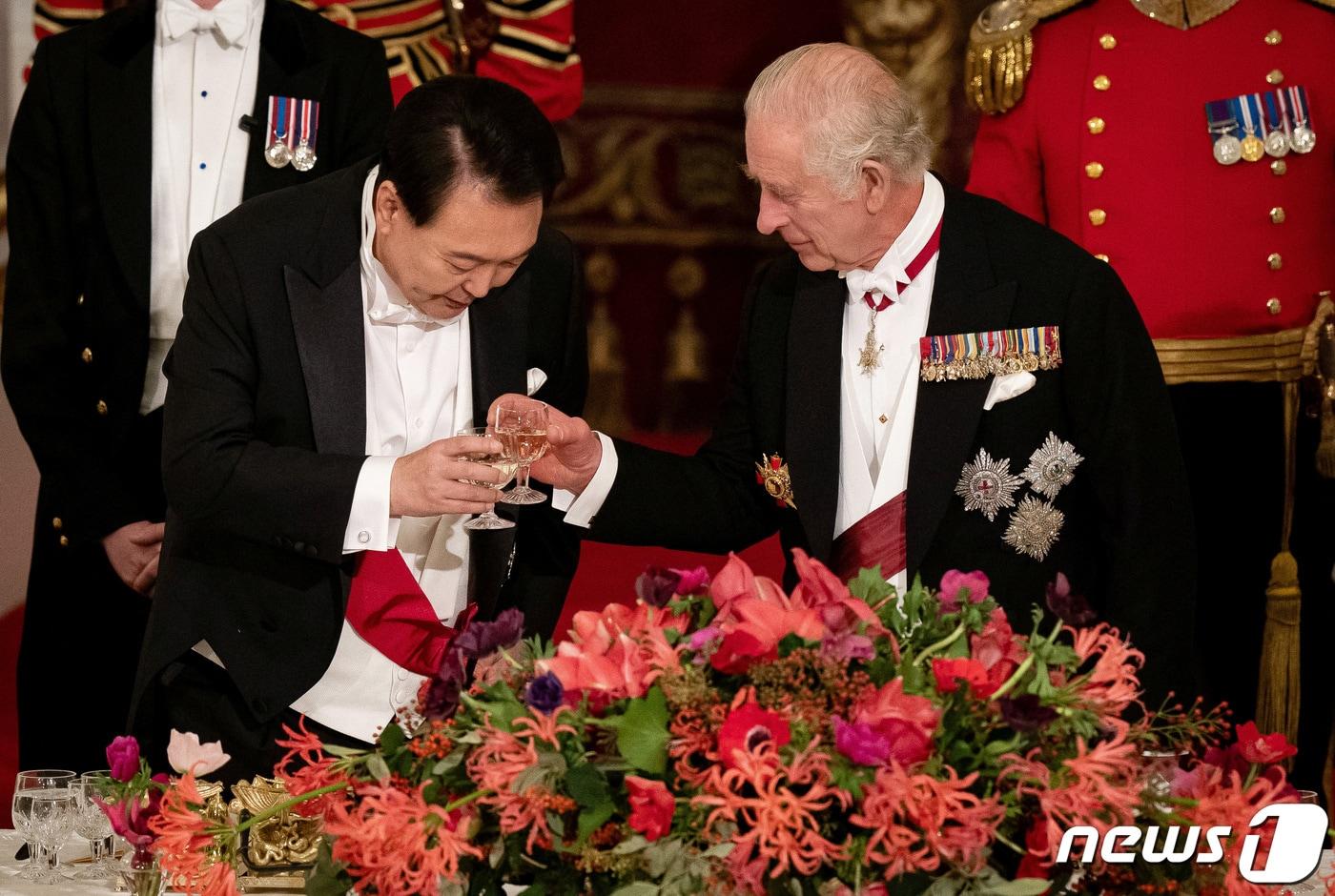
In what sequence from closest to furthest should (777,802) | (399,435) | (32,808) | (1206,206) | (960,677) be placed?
(777,802)
(960,677)
(32,808)
(399,435)
(1206,206)

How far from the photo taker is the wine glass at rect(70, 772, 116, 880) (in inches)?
71.3

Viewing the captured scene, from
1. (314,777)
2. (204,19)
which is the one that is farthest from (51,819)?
(204,19)

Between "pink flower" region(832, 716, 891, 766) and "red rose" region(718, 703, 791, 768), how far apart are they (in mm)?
41

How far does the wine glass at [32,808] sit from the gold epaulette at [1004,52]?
6.12ft

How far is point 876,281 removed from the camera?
2.29 meters

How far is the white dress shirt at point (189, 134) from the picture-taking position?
110 inches

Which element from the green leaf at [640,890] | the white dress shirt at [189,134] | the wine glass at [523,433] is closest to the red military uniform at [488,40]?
the white dress shirt at [189,134]

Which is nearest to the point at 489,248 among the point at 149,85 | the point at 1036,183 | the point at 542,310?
the point at 542,310

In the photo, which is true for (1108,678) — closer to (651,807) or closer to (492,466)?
(651,807)

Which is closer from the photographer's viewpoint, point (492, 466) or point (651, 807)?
point (651, 807)

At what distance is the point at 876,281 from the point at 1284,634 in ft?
3.67

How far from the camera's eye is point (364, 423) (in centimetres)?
220

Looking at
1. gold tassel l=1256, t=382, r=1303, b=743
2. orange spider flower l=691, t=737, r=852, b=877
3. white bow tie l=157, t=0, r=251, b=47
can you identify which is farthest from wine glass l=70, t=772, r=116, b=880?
gold tassel l=1256, t=382, r=1303, b=743

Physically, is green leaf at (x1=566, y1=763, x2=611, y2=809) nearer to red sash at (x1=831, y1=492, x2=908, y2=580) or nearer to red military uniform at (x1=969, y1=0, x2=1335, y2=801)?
red sash at (x1=831, y1=492, x2=908, y2=580)
